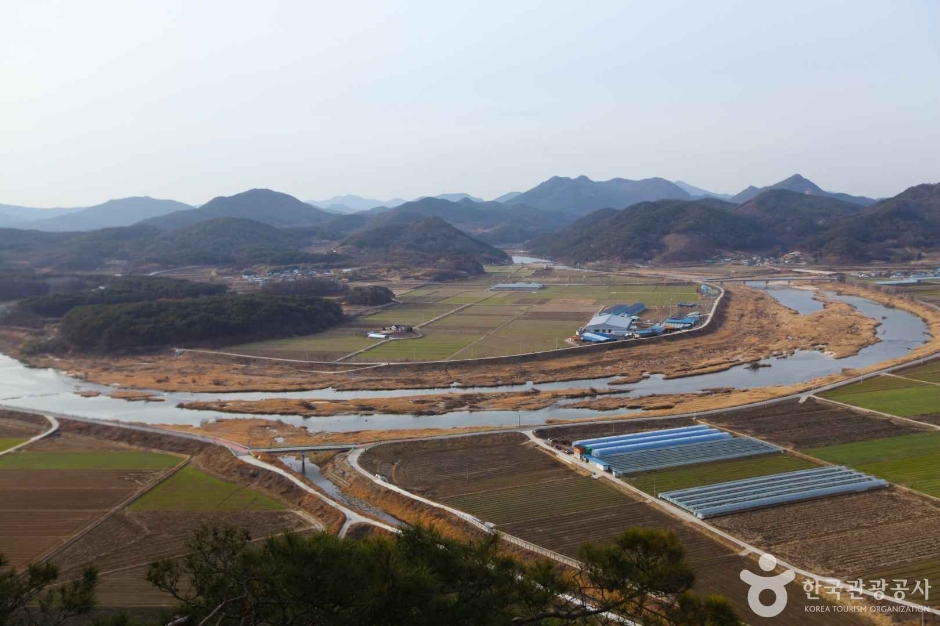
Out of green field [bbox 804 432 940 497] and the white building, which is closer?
green field [bbox 804 432 940 497]

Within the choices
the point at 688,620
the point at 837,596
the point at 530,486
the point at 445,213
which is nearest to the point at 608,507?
the point at 530,486

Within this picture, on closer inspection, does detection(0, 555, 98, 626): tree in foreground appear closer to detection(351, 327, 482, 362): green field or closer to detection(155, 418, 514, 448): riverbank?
detection(155, 418, 514, 448): riverbank

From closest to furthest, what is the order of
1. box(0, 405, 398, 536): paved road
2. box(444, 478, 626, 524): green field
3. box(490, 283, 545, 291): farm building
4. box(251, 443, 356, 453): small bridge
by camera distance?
box(444, 478, 626, 524): green field
box(0, 405, 398, 536): paved road
box(251, 443, 356, 453): small bridge
box(490, 283, 545, 291): farm building

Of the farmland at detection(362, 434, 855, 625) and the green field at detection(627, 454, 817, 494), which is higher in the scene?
the green field at detection(627, 454, 817, 494)

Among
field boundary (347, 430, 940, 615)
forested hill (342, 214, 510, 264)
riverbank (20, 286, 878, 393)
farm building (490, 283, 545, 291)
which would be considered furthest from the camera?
forested hill (342, 214, 510, 264)

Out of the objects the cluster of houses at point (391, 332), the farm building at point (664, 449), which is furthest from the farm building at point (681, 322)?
the farm building at point (664, 449)

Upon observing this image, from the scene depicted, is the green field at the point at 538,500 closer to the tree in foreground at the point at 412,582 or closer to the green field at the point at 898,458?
the green field at the point at 898,458

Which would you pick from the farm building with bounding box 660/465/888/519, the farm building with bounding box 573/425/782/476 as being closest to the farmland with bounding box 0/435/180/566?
the farm building with bounding box 573/425/782/476
